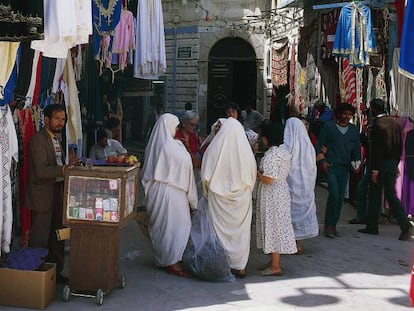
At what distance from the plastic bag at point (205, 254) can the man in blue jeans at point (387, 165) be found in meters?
2.80

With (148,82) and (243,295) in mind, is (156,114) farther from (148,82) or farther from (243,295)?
(243,295)

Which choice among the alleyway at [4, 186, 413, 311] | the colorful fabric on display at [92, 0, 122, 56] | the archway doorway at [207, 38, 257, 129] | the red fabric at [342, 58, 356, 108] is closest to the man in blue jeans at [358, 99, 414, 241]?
the alleyway at [4, 186, 413, 311]

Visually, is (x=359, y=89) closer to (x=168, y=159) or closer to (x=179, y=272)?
(x=168, y=159)

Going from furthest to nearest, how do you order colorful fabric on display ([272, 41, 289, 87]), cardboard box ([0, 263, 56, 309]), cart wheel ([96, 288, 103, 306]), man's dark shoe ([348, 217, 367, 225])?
1. colorful fabric on display ([272, 41, 289, 87])
2. man's dark shoe ([348, 217, 367, 225])
3. cart wheel ([96, 288, 103, 306])
4. cardboard box ([0, 263, 56, 309])

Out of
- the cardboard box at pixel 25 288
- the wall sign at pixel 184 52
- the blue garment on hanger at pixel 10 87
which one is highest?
the wall sign at pixel 184 52

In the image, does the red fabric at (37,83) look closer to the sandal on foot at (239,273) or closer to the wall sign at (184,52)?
the sandal on foot at (239,273)

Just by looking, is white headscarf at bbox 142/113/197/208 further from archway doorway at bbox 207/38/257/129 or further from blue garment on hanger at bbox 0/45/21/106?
archway doorway at bbox 207/38/257/129

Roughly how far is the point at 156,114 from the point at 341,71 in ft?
19.4

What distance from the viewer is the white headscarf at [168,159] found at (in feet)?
17.3

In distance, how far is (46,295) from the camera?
4.36m

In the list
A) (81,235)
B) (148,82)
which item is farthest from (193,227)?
(148,82)

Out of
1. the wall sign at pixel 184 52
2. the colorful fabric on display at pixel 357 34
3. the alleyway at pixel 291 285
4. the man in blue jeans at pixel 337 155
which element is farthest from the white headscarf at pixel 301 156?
the wall sign at pixel 184 52

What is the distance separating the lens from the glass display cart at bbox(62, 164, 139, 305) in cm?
440

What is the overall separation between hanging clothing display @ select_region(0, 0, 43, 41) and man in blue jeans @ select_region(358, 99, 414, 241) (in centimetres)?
437
